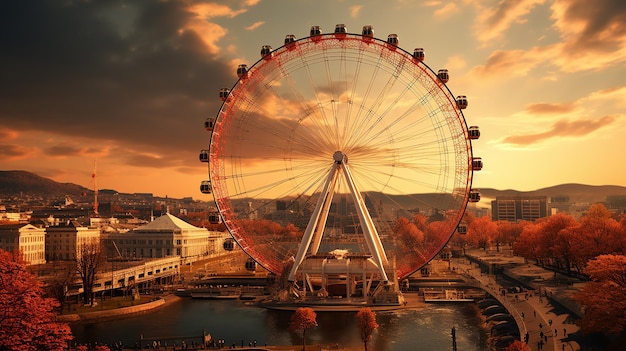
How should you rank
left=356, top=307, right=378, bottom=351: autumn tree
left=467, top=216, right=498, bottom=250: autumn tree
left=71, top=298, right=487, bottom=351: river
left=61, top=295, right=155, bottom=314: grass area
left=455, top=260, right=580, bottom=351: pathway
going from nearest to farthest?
left=455, top=260, right=580, bottom=351: pathway, left=356, top=307, right=378, bottom=351: autumn tree, left=71, top=298, right=487, bottom=351: river, left=61, top=295, right=155, bottom=314: grass area, left=467, top=216, right=498, bottom=250: autumn tree

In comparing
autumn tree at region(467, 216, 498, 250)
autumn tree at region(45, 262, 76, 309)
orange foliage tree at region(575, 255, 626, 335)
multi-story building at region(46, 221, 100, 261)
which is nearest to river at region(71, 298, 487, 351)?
autumn tree at region(45, 262, 76, 309)

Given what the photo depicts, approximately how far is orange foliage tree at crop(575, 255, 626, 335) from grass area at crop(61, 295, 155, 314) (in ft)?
147

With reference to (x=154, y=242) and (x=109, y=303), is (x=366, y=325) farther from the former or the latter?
Result: (x=154, y=242)

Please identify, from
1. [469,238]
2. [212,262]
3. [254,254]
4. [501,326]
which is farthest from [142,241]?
[501,326]

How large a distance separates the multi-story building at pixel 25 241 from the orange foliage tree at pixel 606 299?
80.1 metres

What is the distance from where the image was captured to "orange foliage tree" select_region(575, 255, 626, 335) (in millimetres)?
36562

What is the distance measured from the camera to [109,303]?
6425cm

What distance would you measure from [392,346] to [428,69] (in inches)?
1045

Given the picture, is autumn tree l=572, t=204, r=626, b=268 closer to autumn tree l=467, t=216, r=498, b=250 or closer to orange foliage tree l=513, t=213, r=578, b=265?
orange foliage tree l=513, t=213, r=578, b=265

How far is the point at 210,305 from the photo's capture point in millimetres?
66000

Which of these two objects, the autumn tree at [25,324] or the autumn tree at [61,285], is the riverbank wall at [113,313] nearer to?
the autumn tree at [61,285]

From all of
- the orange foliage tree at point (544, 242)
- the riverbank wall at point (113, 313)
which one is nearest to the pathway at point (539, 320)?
the orange foliage tree at point (544, 242)

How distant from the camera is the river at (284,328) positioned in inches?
1845

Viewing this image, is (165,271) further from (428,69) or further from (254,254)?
(428,69)
